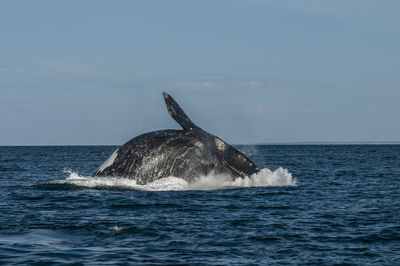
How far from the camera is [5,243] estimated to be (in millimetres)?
13914

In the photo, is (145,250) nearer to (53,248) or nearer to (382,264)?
(53,248)

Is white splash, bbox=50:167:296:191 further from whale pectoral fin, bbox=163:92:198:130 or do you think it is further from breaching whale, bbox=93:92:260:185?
whale pectoral fin, bbox=163:92:198:130

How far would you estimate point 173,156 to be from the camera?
2270 cm

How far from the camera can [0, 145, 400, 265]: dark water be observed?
13.0 m

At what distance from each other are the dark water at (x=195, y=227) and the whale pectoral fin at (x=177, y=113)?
2508 millimetres

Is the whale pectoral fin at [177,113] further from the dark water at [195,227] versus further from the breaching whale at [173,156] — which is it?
the dark water at [195,227]

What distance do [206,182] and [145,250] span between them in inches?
403

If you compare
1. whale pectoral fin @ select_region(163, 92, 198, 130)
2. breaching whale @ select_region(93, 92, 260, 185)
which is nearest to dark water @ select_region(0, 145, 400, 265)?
breaching whale @ select_region(93, 92, 260, 185)

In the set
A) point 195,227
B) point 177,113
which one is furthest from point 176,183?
point 195,227

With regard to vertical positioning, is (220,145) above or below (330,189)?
above

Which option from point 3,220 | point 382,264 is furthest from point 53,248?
point 382,264

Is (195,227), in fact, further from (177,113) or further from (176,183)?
(177,113)

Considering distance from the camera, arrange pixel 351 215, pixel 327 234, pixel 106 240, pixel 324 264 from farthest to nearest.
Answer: pixel 351 215
pixel 327 234
pixel 106 240
pixel 324 264

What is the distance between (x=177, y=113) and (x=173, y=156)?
61.7 inches
